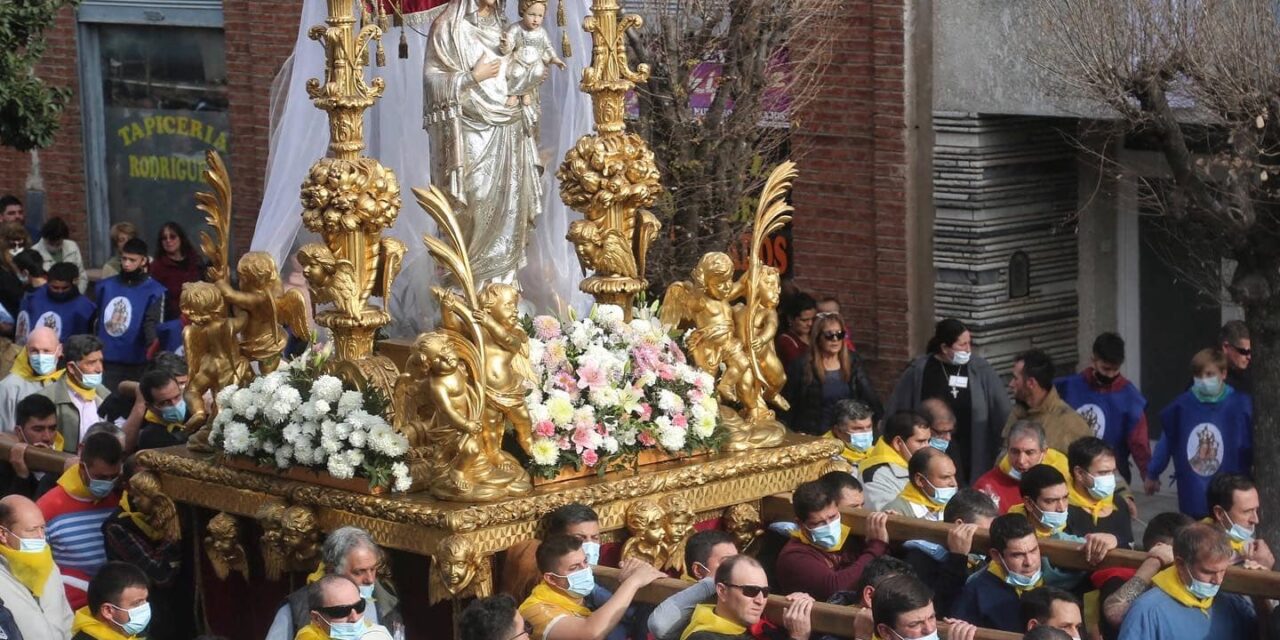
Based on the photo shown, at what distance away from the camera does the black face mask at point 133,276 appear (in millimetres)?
15641

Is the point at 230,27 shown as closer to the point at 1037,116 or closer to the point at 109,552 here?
the point at 1037,116

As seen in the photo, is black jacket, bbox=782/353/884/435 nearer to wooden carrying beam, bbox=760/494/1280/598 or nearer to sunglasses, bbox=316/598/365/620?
wooden carrying beam, bbox=760/494/1280/598

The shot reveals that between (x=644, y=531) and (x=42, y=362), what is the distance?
403cm

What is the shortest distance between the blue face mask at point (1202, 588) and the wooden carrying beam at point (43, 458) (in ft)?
17.0

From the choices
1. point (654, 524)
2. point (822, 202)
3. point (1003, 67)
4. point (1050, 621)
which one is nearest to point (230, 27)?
point (822, 202)

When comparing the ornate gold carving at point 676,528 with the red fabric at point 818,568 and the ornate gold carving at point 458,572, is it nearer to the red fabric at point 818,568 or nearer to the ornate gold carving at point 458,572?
the red fabric at point 818,568

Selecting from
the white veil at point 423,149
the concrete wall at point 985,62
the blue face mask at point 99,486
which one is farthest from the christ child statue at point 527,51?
the concrete wall at point 985,62

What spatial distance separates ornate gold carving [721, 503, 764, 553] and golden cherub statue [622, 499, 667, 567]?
552 mm

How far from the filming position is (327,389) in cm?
1048

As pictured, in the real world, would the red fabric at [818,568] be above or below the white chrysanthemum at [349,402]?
below

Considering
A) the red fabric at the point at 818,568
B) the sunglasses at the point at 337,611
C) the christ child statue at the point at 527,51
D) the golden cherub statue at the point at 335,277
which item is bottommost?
the red fabric at the point at 818,568

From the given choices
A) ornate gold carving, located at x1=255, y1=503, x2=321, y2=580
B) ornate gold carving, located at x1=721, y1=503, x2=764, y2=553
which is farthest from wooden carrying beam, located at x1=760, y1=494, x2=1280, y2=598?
ornate gold carving, located at x1=255, y1=503, x2=321, y2=580

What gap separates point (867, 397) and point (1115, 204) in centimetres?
302

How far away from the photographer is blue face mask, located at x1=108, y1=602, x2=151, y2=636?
9.53 meters
